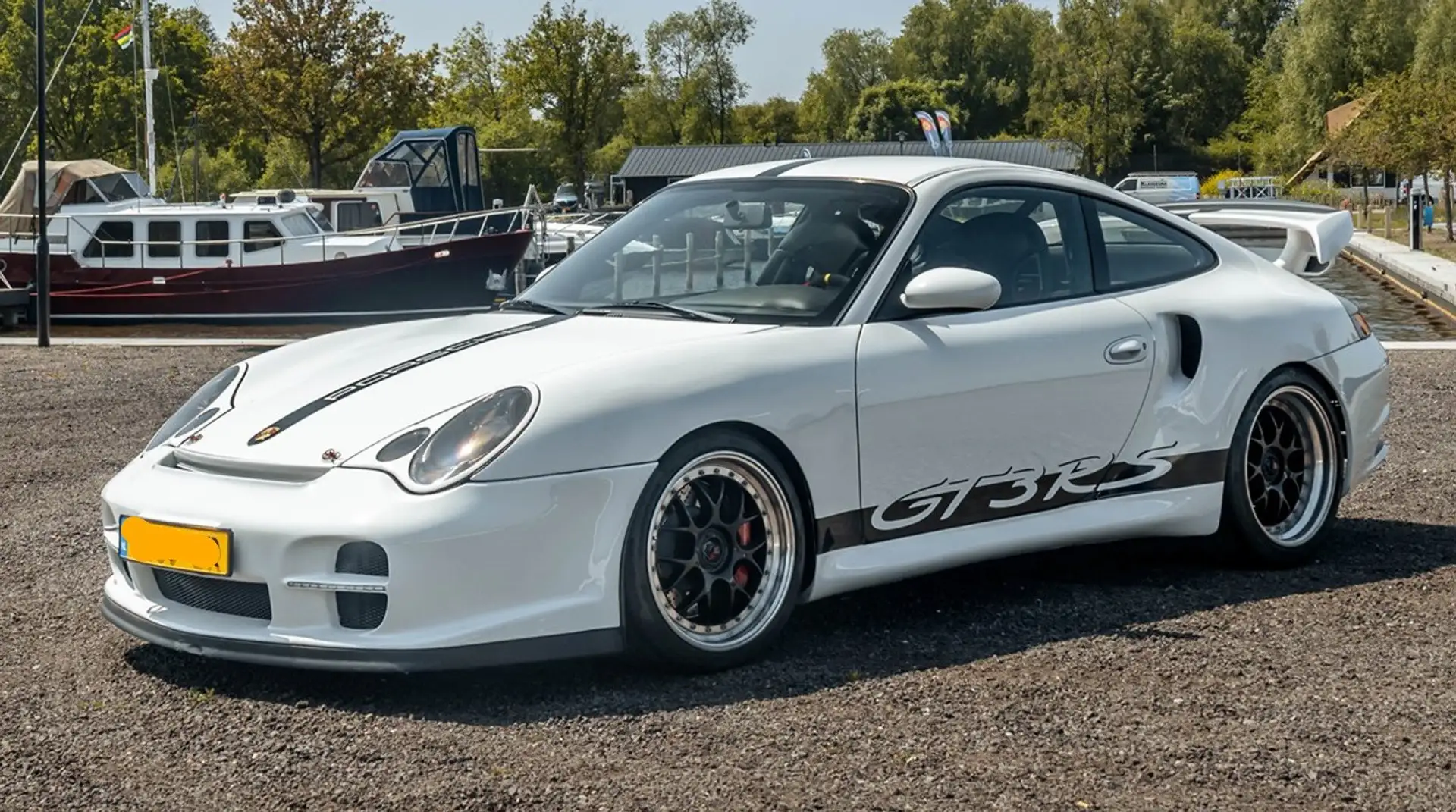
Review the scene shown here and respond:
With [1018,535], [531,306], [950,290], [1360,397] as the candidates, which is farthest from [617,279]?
[1360,397]

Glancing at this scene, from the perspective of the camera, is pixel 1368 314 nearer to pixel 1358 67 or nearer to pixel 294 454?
pixel 294 454

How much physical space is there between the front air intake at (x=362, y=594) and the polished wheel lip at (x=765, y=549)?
0.66 metres

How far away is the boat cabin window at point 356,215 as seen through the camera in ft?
106

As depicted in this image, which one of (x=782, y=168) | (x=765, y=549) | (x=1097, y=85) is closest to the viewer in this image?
(x=765, y=549)

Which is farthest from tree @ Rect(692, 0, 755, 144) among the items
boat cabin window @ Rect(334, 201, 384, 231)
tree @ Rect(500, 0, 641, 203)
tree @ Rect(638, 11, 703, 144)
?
boat cabin window @ Rect(334, 201, 384, 231)

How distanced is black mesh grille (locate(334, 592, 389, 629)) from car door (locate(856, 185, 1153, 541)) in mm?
1390

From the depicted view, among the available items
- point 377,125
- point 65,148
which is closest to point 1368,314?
point 377,125

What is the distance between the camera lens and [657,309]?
204 inches

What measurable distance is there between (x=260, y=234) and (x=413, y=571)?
2554cm

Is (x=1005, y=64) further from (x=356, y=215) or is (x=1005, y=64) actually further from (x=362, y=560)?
(x=362, y=560)

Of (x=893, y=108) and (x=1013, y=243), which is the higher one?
(x=893, y=108)

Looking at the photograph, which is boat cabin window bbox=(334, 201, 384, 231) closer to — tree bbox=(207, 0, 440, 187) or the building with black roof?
tree bbox=(207, 0, 440, 187)

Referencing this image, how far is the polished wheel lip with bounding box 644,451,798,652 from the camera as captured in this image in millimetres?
4453

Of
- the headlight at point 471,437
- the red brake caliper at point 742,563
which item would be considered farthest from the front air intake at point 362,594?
the red brake caliper at point 742,563
